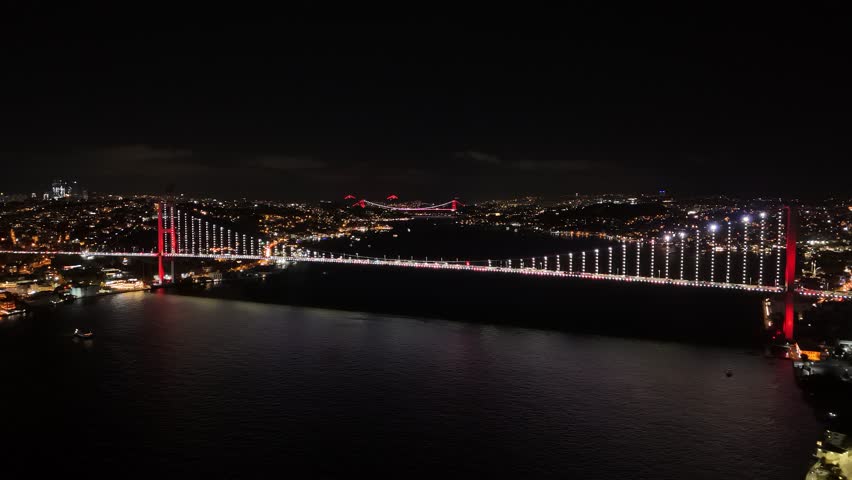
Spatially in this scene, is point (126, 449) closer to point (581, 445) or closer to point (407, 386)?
point (407, 386)

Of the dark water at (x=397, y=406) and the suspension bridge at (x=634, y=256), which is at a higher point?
the suspension bridge at (x=634, y=256)

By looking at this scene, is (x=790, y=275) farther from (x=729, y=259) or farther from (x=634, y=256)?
(x=634, y=256)

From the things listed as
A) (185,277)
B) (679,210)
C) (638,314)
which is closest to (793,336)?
(638,314)

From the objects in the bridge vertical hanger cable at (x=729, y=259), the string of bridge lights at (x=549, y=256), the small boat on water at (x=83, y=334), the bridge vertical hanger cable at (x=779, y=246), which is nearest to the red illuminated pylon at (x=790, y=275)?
the bridge vertical hanger cable at (x=779, y=246)

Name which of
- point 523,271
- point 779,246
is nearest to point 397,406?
point 523,271

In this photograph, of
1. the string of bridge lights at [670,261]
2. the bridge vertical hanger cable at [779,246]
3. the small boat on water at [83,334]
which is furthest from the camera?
the string of bridge lights at [670,261]

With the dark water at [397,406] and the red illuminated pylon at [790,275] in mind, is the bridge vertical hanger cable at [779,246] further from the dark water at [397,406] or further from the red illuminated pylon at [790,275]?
the dark water at [397,406]
